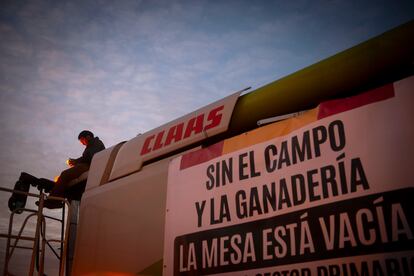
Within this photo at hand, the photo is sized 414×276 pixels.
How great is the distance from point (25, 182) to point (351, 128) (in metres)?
4.06

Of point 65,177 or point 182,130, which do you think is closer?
point 182,130

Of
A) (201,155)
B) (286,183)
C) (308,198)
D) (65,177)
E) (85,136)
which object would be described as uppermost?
(85,136)

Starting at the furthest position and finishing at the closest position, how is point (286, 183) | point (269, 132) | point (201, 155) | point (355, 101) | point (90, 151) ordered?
point (90, 151) → point (201, 155) → point (269, 132) → point (286, 183) → point (355, 101)

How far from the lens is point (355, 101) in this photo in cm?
204

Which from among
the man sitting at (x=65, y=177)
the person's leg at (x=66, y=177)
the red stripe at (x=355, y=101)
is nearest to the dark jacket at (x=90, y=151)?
the man sitting at (x=65, y=177)

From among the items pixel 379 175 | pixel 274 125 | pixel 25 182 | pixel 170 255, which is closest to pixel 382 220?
pixel 379 175

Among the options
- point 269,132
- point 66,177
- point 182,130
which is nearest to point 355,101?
point 269,132

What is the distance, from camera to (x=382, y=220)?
5.73ft

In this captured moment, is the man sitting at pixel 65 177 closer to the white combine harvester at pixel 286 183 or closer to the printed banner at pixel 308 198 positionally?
the white combine harvester at pixel 286 183

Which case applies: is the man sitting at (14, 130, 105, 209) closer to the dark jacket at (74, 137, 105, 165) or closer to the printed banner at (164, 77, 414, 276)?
the dark jacket at (74, 137, 105, 165)

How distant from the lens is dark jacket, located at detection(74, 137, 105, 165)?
456 centimetres

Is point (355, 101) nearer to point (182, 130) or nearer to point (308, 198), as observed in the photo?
point (308, 198)

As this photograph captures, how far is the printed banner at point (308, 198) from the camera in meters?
1.74

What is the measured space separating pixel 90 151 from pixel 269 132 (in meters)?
2.96
